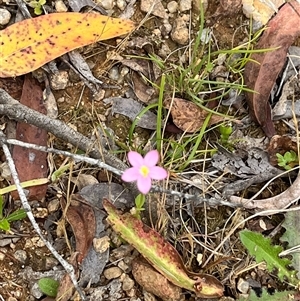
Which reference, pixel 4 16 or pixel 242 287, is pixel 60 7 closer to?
pixel 4 16

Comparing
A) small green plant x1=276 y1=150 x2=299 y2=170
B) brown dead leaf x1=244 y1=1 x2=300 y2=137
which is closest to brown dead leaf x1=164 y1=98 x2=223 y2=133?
brown dead leaf x1=244 y1=1 x2=300 y2=137

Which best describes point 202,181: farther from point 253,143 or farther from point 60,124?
point 60,124

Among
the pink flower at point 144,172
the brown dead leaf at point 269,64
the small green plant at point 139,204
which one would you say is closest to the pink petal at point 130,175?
the pink flower at point 144,172

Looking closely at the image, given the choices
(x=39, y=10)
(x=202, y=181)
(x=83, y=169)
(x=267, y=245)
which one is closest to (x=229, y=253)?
(x=267, y=245)

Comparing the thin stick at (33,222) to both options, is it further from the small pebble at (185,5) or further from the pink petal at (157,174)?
the small pebble at (185,5)

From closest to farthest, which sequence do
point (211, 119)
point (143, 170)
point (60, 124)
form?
point (143, 170) < point (60, 124) < point (211, 119)

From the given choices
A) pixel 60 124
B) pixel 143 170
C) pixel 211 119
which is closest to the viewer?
pixel 143 170
